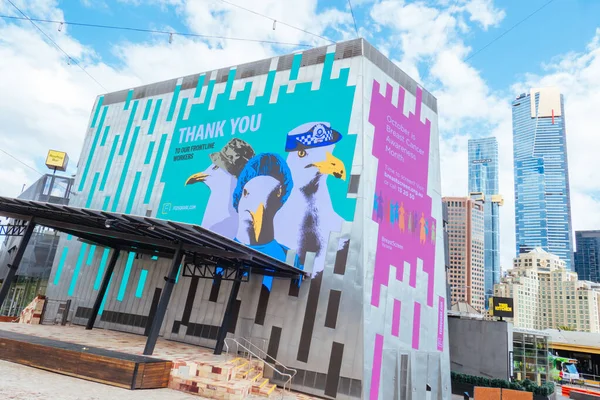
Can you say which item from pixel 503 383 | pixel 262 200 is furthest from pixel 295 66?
pixel 503 383

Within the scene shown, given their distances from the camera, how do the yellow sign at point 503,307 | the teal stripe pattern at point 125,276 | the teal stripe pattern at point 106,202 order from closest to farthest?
the teal stripe pattern at point 125,276
the teal stripe pattern at point 106,202
the yellow sign at point 503,307

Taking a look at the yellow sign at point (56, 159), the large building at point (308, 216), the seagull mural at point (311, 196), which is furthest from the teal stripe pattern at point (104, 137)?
the seagull mural at point (311, 196)

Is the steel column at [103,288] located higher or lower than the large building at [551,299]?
lower

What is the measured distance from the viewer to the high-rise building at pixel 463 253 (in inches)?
7249

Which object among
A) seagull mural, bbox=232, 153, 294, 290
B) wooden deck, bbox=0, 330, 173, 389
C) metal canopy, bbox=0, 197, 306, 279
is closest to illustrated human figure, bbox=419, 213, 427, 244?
metal canopy, bbox=0, 197, 306, 279

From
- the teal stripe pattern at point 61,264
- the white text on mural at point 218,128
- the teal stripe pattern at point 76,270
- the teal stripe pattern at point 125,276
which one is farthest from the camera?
the teal stripe pattern at point 61,264

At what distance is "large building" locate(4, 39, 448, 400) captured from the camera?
62.6 feet

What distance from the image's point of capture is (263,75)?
25453 millimetres

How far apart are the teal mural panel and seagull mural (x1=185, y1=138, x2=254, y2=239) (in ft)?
0.20

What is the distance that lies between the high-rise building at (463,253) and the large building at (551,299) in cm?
1340

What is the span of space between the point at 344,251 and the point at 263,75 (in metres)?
12.5

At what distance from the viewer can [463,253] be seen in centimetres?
18688

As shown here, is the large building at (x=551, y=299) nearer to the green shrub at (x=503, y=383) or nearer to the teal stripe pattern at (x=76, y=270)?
the green shrub at (x=503, y=383)

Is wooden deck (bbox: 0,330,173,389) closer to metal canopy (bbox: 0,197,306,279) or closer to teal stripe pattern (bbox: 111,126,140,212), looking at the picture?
metal canopy (bbox: 0,197,306,279)
